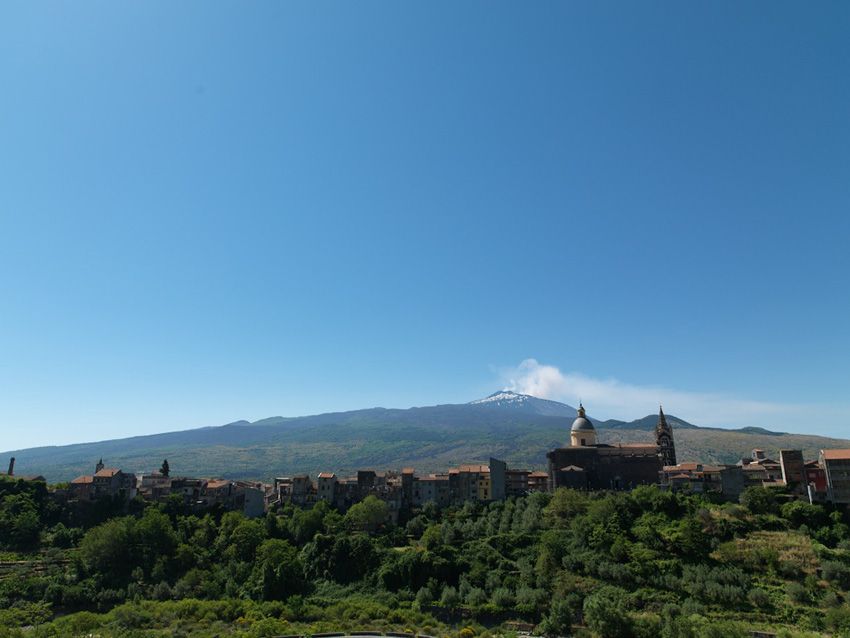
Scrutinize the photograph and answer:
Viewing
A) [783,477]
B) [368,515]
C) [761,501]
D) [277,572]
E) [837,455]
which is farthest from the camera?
[368,515]

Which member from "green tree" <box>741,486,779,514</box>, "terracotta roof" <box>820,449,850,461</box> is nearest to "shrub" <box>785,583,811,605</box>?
"green tree" <box>741,486,779,514</box>

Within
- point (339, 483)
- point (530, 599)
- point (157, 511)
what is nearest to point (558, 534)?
point (530, 599)

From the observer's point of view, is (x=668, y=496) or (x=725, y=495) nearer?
(x=668, y=496)

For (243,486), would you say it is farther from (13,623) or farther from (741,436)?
(741,436)

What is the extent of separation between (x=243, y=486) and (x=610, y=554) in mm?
47860

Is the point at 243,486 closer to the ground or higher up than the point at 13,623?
higher up

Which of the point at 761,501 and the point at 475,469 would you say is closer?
the point at 761,501

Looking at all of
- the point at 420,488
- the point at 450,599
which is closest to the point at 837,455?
the point at 450,599

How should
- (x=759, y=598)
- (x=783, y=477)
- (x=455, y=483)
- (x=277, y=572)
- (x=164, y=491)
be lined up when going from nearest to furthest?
(x=759, y=598) < (x=277, y=572) < (x=783, y=477) < (x=164, y=491) < (x=455, y=483)

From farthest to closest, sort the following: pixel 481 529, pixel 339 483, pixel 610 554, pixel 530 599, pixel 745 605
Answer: pixel 339 483, pixel 481 529, pixel 610 554, pixel 530 599, pixel 745 605

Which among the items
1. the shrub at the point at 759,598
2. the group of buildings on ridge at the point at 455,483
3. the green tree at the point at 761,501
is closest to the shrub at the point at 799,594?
the shrub at the point at 759,598

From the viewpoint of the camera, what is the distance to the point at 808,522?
4938 centimetres

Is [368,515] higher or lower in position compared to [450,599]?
higher

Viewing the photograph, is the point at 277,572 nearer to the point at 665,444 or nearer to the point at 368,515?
the point at 368,515
